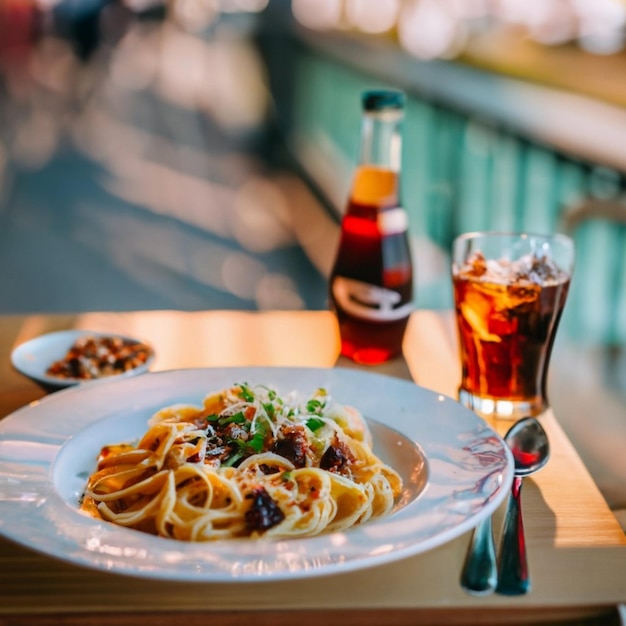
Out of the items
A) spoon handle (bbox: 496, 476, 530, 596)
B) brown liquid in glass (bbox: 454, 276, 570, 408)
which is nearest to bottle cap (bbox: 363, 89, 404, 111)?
brown liquid in glass (bbox: 454, 276, 570, 408)

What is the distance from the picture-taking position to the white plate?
2.56 feet

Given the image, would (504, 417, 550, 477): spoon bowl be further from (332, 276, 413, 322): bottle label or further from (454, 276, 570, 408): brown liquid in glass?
(332, 276, 413, 322): bottle label

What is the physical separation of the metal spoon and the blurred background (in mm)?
283

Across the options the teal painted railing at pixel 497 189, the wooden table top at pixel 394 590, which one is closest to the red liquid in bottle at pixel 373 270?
the wooden table top at pixel 394 590

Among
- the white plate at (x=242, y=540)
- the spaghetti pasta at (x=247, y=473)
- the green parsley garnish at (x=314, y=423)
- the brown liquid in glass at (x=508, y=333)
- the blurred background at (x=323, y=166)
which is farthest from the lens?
the blurred background at (x=323, y=166)

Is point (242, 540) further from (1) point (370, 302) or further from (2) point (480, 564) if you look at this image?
(1) point (370, 302)

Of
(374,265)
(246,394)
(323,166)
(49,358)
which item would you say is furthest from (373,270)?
(323,166)

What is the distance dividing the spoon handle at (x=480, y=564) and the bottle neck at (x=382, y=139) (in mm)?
632

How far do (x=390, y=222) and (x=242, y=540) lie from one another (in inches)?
26.5

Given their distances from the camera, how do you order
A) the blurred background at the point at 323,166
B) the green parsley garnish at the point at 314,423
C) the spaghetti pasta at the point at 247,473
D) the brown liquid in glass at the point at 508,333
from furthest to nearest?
the blurred background at the point at 323,166
the brown liquid in glass at the point at 508,333
the green parsley garnish at the point at 314,423
the spaghetti pasta at the point at 247,473

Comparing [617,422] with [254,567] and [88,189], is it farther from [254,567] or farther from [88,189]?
[88,189]

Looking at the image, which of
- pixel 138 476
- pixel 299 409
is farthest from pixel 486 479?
pixel 138 476

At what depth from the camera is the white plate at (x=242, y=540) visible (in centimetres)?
78

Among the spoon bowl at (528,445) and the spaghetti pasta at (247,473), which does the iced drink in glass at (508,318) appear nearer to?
the spoon bowl at (528,445)
